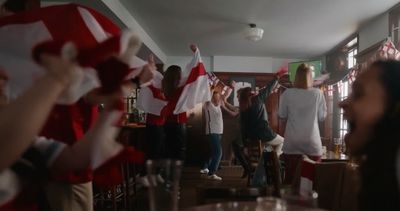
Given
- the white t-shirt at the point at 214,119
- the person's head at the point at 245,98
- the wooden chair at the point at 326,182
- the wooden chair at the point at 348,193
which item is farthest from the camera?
the white t-shirt at the point at 214,119

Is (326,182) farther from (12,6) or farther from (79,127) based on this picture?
(12,6)

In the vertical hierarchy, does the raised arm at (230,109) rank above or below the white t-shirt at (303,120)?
above

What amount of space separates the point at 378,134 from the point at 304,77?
2.07 meters

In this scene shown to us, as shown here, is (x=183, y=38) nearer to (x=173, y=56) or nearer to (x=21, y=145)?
(x=173, y=56)

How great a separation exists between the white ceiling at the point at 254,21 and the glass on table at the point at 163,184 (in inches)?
137

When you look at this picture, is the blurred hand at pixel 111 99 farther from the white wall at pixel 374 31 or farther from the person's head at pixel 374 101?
the white wall at pixel 374 31

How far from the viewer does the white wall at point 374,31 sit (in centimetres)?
454

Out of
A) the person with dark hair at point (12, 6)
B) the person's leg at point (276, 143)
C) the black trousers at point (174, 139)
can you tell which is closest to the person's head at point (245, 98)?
the person's leg at point (276, 143)

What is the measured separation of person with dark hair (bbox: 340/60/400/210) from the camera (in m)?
0.74

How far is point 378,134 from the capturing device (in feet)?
2.55

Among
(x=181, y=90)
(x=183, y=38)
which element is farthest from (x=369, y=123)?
(x=183, y=38)

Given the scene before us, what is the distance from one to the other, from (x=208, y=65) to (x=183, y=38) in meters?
1.73

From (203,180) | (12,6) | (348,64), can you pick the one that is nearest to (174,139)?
(203,180)

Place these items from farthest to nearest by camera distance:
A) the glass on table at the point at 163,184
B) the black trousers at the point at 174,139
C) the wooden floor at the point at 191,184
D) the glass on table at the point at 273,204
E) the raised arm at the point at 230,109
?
the raised arm at the point at 230,109 < the black trousers at the point at 174,139 < the wooden floor at the point at 191,184 < the glass on table at the point at 273,204 < the glass on table at the point at 163,184
